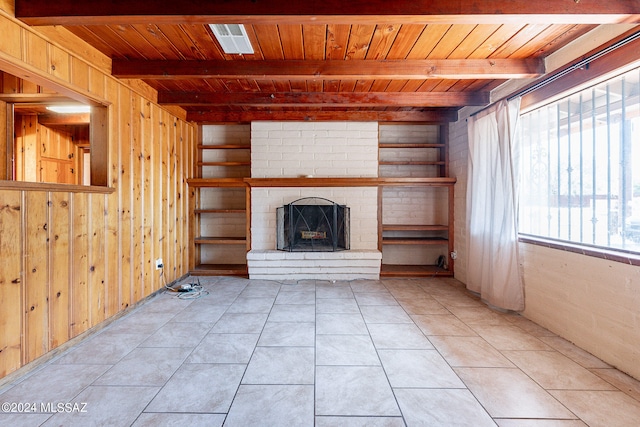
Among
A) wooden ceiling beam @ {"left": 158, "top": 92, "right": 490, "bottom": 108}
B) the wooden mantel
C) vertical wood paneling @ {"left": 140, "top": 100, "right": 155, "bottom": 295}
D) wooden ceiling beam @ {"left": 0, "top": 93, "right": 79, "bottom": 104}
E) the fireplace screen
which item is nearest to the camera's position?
wooden ceiling beam @ {"left": 0, "top": 93, "right": 79, "bottom": 104}

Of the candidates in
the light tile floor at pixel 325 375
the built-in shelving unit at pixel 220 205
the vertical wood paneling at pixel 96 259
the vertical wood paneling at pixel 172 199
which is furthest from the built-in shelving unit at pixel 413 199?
the vertical wood paneling at pixel 96 259

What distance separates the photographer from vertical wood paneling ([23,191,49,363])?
1.76m

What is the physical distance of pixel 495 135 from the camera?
2.77 m

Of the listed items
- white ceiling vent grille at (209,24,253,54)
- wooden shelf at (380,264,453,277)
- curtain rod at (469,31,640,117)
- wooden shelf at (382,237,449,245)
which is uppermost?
white ceiling vent grille at (209,24,253,54)

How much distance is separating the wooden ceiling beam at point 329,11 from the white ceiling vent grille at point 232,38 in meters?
0.29

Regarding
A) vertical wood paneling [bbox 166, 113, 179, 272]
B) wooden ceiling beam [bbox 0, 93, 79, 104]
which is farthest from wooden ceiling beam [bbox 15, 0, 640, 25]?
vertical wood paneling [bbox 166, 113, 179, 272]

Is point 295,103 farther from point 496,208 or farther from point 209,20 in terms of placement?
point 496,208

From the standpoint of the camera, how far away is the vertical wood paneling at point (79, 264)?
211 cm

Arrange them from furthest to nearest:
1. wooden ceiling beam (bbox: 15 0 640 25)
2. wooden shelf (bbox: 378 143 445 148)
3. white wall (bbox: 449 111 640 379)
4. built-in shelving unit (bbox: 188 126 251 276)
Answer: built-in shelving unit (bbox: 188 126 251 276)
wooden shelf (bbox: 378 143 445 148)
white wall (bbox: 449 111 640 379)
wooden ceiling beam (bbox: 15 0 640 25)

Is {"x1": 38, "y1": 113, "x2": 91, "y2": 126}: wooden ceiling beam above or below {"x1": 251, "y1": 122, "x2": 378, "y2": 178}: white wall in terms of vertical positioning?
above

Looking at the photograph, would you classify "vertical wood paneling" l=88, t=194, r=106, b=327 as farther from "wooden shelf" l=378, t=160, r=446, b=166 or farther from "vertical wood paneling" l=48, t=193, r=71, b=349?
"wooden shelf" l=378, t=160, r=446, b=166

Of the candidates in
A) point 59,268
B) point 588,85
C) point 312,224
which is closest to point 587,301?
point 588,85

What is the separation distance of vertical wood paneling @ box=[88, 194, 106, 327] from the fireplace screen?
6.51ft

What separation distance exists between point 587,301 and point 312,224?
288 cm
